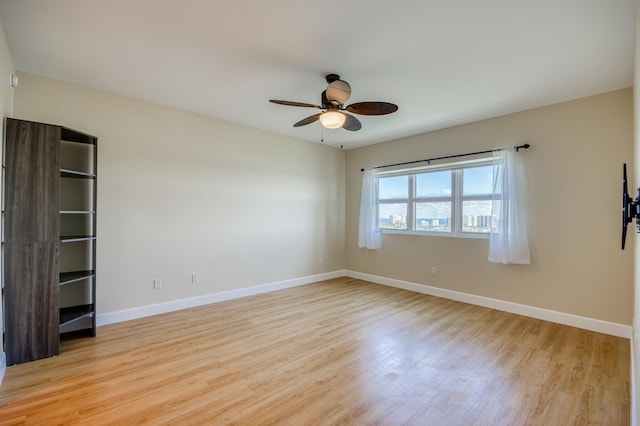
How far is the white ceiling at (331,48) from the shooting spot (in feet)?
6.33

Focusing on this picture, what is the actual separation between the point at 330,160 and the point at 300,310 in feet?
9.91

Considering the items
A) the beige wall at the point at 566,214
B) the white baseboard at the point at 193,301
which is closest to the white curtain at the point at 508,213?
the beige wall at the point at 566,214

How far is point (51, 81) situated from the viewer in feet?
9.71

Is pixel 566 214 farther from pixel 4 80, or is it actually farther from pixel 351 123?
pixel 4 80

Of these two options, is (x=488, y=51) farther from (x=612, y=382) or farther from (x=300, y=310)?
(x=300, y=310)

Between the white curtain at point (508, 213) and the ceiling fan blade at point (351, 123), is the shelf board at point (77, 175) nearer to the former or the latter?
the ceiling fan blade at point (351, 123)

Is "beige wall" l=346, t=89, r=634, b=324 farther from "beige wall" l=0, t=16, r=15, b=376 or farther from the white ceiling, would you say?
"beige wall" l=0, t=16, r=15, b=376

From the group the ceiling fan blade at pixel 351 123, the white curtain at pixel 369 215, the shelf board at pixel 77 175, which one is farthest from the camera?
the white curtain at pixel 369 215

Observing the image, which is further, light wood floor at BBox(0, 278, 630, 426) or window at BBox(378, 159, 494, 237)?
window at BBox(378, 159, 494, 237)

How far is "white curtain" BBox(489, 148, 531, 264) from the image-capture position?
3.62m

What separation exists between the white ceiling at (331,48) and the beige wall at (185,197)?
0.32 meters

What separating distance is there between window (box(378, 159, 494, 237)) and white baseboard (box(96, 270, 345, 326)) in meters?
1.90

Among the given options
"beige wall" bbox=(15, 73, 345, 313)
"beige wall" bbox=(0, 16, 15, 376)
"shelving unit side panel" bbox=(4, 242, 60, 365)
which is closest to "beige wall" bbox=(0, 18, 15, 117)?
"beige wall" bbox=(0, 16, 15, 376)

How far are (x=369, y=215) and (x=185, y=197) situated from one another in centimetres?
307
